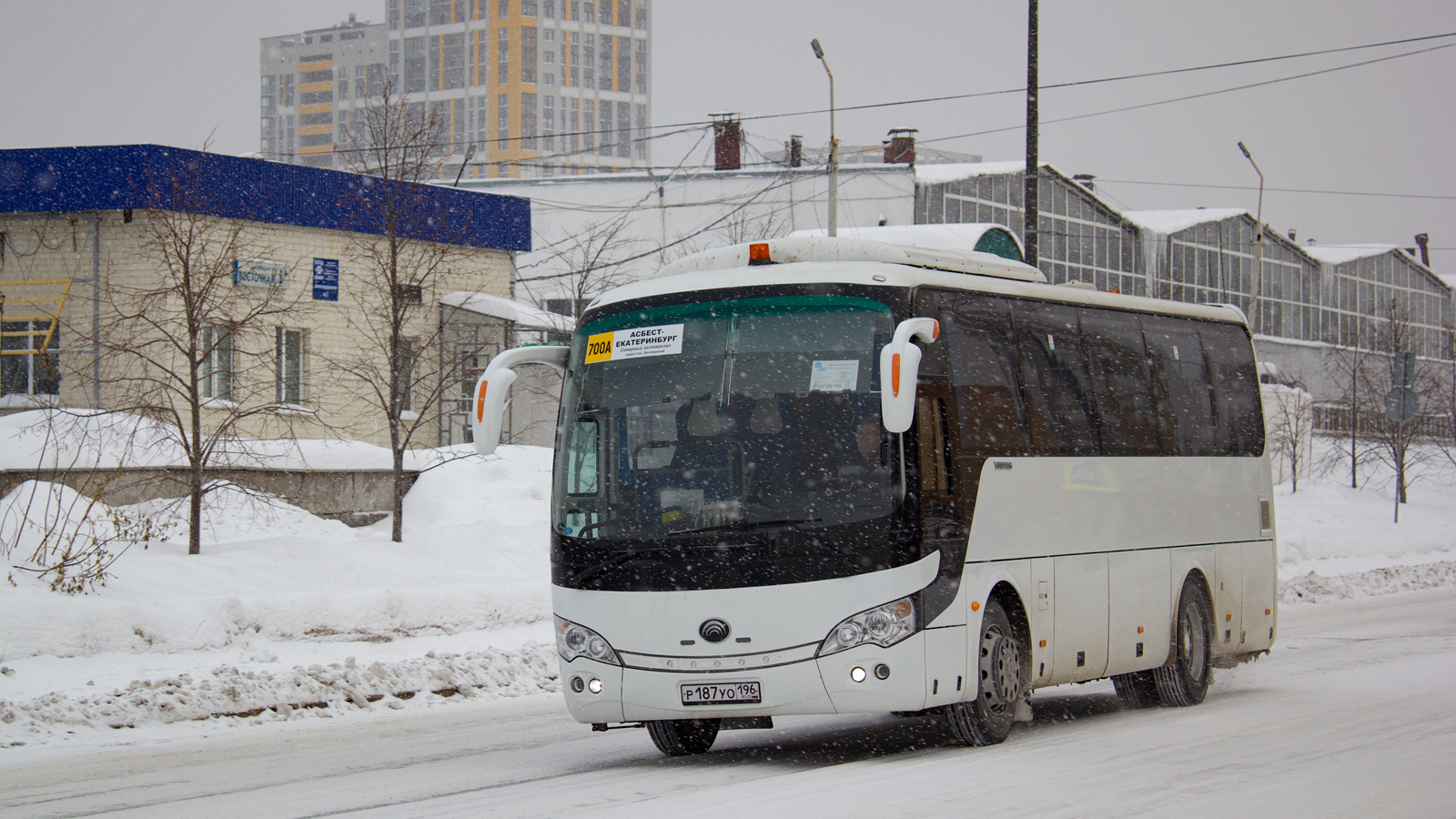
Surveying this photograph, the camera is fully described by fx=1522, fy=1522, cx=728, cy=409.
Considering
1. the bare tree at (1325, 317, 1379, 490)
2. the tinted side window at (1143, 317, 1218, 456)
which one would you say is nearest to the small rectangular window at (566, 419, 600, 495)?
the tinted side window at (1143, 317, 1218, 456)

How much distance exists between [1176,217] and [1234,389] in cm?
5092

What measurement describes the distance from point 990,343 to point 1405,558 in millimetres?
24525

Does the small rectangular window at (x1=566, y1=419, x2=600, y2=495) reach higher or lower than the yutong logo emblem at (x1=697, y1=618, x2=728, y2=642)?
higher

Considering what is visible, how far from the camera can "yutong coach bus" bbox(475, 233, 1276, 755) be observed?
8.85 metres

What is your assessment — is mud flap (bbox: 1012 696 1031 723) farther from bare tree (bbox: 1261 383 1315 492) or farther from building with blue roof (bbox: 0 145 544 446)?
bare tree (bbox: 1261 383 1315 492)

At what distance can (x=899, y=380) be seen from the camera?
826 cm

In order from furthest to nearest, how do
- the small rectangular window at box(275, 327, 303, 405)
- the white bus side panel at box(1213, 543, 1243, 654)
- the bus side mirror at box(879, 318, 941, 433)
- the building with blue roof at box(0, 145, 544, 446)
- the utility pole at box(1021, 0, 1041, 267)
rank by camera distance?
1. the small rectangular window at box(275, 327, 303, 405)
2. the building with blue roof at box(0, 145, 544, 446)
3. the utility pole at box(1021, 0, 1041, 267)
4. the white bus side panel at box(1213, 543, 1243, 654)
5. the bus side mirror at box(879, 318, 941, 433)

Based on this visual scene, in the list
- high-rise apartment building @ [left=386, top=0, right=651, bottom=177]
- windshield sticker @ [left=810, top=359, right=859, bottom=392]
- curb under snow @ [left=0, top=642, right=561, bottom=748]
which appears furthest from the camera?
high-rise apartment building @ [left=386, top=0, right=651, bottom=177]

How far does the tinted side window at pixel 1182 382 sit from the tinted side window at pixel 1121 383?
21cm

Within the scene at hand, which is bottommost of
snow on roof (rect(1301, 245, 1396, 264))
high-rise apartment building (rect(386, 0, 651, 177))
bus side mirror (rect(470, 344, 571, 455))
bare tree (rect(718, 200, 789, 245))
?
bus side mirror (rect(470, 344, 571, 455))

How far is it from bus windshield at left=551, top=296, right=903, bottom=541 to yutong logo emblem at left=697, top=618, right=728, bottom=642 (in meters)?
0.54

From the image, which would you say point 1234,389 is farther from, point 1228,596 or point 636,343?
point 636,343

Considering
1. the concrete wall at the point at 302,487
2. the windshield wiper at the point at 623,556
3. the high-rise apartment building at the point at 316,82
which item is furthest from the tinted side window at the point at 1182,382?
the high-rise apartment building at the point at 316,82

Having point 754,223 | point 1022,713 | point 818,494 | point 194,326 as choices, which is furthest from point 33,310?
point 754,223
